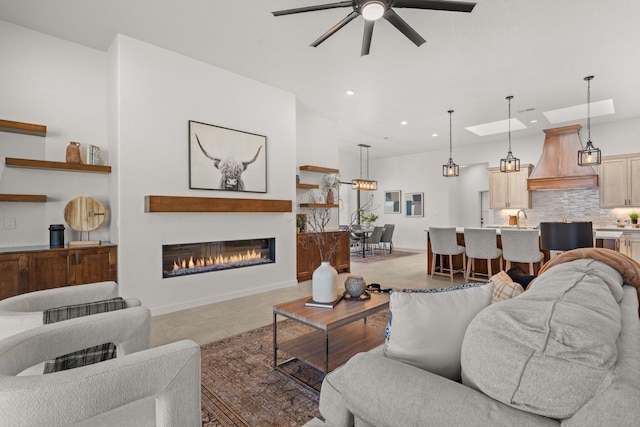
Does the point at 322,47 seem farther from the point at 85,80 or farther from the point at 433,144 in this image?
the point at 433,144

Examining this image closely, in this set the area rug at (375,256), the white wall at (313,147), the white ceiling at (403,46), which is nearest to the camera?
the white ceiling at (403,46)

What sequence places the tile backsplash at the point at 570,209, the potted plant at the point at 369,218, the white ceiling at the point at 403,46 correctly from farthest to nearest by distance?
the potted plant at the point at 369,218 → the tile backsplash at the point at 570,209 → the white ceiling at the point at 403,46

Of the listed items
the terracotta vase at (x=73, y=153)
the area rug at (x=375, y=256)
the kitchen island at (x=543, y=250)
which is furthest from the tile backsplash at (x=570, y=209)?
the terracotta vase at (x=73, y=153)


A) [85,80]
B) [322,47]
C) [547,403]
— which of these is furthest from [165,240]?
[547,403]

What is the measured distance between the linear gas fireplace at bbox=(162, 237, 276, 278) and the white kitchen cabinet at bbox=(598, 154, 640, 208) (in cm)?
676

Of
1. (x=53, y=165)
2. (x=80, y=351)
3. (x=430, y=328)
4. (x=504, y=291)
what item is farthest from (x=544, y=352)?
(x=53, y=165)

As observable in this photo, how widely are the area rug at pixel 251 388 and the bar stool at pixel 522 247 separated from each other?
3.66 m

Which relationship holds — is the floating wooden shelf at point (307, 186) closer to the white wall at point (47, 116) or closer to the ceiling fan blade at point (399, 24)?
the white wall at point (47, 116)

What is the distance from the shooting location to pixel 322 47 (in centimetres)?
369

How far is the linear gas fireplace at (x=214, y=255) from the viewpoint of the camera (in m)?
3.89

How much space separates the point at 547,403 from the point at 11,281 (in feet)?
13.0

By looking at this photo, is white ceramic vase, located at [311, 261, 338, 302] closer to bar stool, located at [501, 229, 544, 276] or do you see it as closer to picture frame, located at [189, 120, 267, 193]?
picture frame, located at [189, 120, 267, 193]

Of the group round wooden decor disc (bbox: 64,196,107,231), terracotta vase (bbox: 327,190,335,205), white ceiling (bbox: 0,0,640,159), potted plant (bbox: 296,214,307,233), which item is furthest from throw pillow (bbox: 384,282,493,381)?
terracotta vase (bbox: 327,190,335,205)

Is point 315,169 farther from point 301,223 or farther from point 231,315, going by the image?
point 231,315
